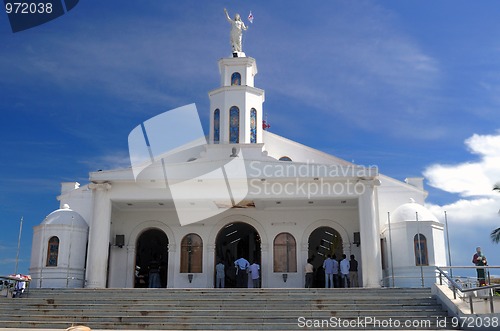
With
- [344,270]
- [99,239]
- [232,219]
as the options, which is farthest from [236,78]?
[344,270]

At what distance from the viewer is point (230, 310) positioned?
15.2 metres

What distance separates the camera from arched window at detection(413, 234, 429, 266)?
21.5m

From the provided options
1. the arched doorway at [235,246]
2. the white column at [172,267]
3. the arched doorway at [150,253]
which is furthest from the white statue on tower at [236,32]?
the white column at [172,267]

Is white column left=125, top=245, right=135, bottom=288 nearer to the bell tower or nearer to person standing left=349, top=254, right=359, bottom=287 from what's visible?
the bell tower

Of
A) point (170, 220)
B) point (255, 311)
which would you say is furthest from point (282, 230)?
point (255, 311)

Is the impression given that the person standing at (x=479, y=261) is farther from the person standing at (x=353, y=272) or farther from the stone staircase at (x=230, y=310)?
the person standing at (x=353, y=272)

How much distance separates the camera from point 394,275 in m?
21.8

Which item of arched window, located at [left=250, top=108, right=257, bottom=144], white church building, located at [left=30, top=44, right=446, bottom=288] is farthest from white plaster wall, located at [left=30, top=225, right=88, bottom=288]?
arched window, located at [left=250, top=108, right=257, bottom=144]

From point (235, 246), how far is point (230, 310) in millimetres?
12736

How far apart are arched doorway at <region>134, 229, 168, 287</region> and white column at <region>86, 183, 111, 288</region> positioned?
3301mm

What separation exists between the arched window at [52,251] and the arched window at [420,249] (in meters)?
14.0

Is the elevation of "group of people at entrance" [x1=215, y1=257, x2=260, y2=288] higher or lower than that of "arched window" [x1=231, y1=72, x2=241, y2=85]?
lower

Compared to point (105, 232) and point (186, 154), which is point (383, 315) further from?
point (186, 154)

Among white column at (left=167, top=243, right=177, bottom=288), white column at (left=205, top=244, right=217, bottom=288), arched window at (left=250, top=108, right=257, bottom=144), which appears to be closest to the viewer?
white column at (left=205, top=244, right=217, bottom=288)
